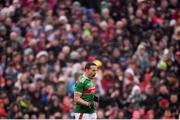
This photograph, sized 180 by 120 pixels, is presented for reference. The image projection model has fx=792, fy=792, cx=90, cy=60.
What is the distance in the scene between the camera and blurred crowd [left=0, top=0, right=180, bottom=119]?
20.9 metres

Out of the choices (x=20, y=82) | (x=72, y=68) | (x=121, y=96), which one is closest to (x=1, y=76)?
(x=20, y=82)

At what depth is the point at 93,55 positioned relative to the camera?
22484 millimetres

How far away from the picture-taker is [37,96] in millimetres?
21188

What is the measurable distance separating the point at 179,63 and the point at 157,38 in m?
1.70

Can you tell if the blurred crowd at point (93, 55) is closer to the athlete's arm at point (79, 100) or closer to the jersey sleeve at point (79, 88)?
the jersey sleeve at point (79, 88)

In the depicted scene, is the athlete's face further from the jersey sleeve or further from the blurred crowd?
the blurred crowd

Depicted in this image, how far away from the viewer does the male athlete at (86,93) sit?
1546cm

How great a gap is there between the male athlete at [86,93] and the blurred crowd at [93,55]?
400 cm

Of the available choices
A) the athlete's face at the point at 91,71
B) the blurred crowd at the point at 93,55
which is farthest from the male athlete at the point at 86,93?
the blurred crowd at the point at 93,55

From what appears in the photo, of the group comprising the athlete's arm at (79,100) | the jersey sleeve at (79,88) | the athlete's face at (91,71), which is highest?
the athlete's face at (91,71)

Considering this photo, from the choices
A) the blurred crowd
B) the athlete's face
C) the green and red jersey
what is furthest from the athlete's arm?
the blurred crowd

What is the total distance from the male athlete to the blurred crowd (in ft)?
13.1

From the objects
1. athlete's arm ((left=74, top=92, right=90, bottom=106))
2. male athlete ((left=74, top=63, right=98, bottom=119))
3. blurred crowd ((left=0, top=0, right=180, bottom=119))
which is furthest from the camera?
blurred crowd ((left=0, top=0, right=180, bottom=119))

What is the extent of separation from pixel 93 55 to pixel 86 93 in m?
6.91
